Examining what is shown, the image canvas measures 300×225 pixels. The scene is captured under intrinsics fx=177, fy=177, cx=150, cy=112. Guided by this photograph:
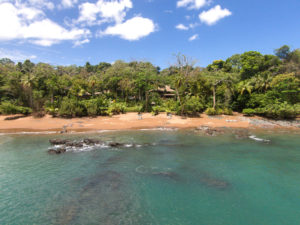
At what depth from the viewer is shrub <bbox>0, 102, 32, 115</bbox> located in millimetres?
25031

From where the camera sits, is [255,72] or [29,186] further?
[255,72]

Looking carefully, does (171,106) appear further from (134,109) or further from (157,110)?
(134,109)

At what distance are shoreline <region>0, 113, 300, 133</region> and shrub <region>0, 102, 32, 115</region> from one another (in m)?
1.00

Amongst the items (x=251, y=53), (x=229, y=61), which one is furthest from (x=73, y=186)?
(x=229, y=61)

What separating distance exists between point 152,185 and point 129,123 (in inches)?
631

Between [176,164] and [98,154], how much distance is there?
591cm

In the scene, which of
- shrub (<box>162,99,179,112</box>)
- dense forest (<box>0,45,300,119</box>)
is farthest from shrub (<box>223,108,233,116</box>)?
shrub (<box>162,99,179,112</box>)

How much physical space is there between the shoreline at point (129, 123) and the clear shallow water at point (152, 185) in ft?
24.1

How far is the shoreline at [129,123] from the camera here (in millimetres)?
22141

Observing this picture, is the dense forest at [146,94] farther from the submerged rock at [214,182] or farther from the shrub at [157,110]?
the submerged rock at [214,182]

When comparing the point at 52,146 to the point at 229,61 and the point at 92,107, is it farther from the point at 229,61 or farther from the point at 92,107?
the point at 229,61

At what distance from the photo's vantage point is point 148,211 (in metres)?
7.18

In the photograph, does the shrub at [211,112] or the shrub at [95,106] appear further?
the shrub at [211,112]

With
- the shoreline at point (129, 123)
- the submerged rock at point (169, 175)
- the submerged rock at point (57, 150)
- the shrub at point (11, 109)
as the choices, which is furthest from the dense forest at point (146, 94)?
the submerged rock at point (169, 175)
